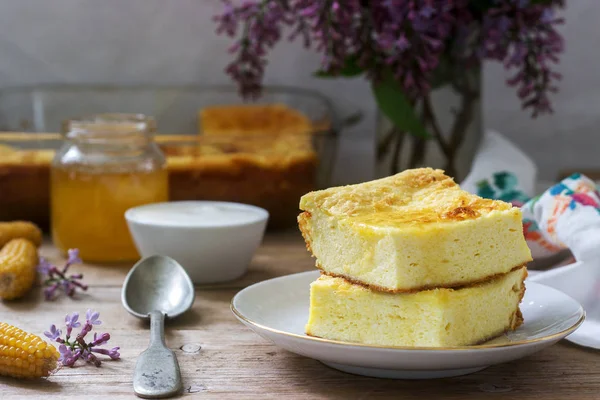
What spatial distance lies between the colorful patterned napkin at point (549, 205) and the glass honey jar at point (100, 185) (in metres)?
0.61

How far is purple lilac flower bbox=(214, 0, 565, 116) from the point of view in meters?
1.48

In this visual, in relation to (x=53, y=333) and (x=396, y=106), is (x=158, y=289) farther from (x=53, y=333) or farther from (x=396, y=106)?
(x=396, y=106)

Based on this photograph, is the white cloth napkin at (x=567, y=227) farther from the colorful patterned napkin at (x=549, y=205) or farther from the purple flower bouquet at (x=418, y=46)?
the purple flower bouquet at (x=418, y=46)

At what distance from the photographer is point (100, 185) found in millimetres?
1479

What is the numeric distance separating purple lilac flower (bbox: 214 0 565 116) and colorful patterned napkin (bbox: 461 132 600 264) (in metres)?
0.16

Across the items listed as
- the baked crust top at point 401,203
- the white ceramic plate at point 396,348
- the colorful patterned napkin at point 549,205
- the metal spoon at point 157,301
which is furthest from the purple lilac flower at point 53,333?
the colorful patterned napkin at point 549,205

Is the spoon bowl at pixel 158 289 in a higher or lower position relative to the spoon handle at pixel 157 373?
lower

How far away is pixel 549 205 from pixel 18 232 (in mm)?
908

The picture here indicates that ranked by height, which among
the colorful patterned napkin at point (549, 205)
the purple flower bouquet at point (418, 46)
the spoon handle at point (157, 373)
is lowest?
the spoon handle at point (157, 373)

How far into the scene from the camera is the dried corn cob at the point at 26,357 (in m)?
0.90

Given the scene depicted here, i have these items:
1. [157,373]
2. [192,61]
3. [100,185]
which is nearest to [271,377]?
[157,373]

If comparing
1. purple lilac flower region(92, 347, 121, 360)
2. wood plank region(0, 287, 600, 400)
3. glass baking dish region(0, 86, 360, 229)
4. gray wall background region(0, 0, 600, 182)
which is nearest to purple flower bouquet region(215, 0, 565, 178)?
glass baking dish region(0, 86, 360, 229)

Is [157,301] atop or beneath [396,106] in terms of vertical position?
beneath

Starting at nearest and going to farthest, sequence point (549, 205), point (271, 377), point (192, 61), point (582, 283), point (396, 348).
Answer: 1. point (396, 348)
2. point (271, 377)
3. point (582, 283)
4. point (549, 205)
5. point (192, 61)
